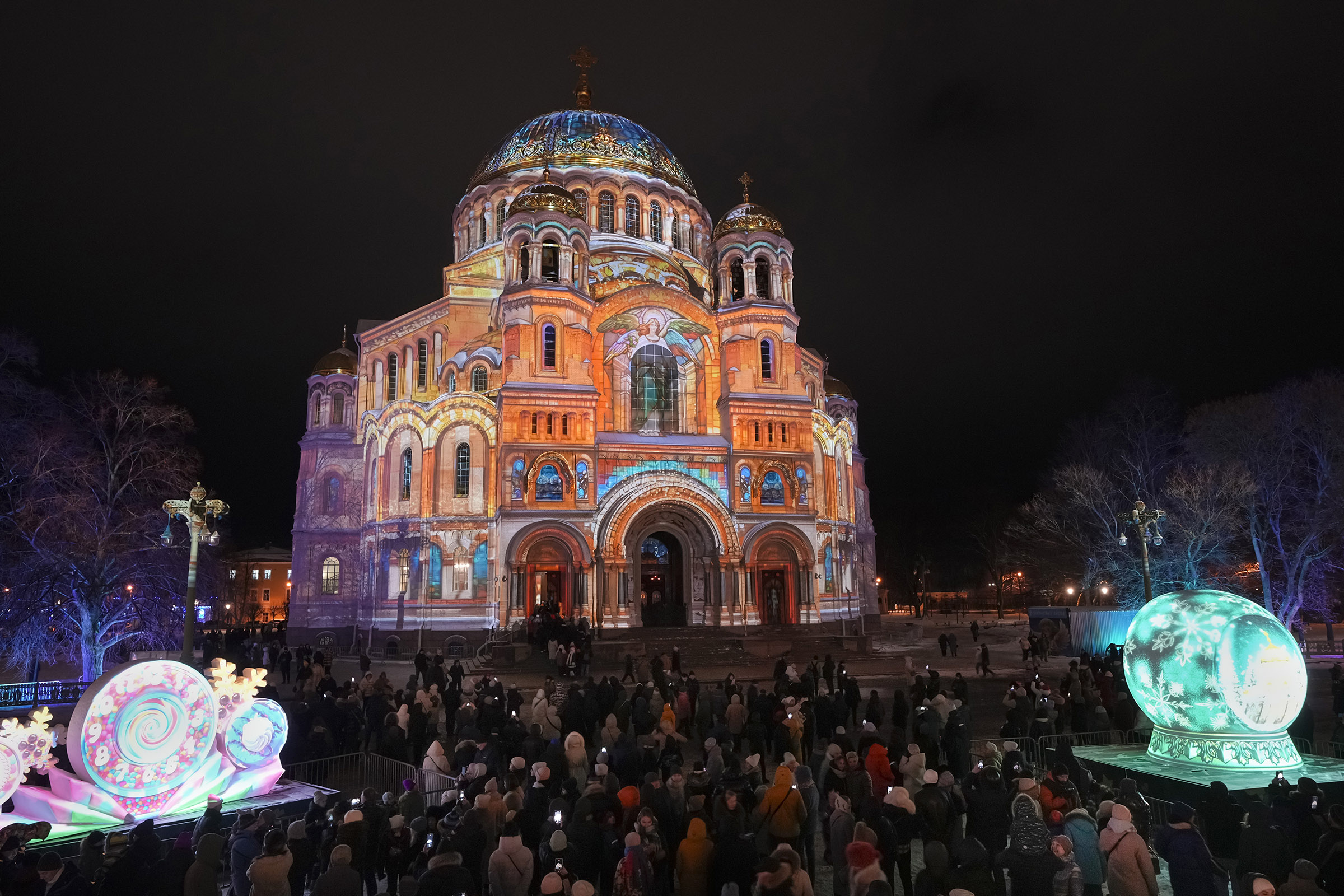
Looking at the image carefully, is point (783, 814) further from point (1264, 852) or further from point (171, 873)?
point (171, 873)

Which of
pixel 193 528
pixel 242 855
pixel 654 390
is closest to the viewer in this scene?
pixel 242 855

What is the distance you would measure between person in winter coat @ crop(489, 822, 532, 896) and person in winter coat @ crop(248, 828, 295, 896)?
1568 mm

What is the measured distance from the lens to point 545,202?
109ft

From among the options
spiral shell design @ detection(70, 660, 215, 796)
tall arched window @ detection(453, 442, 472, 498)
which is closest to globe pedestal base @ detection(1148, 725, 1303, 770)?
spiral shell design @ detection(70, 660, 215, 796)

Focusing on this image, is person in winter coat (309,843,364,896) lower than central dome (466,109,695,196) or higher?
lower

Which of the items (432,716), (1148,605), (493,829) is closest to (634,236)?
(432,716)

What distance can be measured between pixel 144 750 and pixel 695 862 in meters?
7.51

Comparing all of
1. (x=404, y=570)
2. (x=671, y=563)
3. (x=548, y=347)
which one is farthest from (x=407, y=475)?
(x=671, y=563)

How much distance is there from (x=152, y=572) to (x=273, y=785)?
13.2 meters

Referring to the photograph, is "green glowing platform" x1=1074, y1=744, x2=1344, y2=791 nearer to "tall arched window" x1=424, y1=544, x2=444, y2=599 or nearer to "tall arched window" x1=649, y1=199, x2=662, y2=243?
"tall arched window" x1=424, y1=544, x2=444, y2=599

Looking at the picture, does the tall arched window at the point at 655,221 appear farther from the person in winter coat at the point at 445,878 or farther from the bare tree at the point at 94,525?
the person in winter coat at the point at 445,878

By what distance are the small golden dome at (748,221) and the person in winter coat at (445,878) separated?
104 feet

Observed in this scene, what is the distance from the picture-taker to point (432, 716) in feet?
49.3

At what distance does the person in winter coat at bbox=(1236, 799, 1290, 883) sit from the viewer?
6.89 metres
